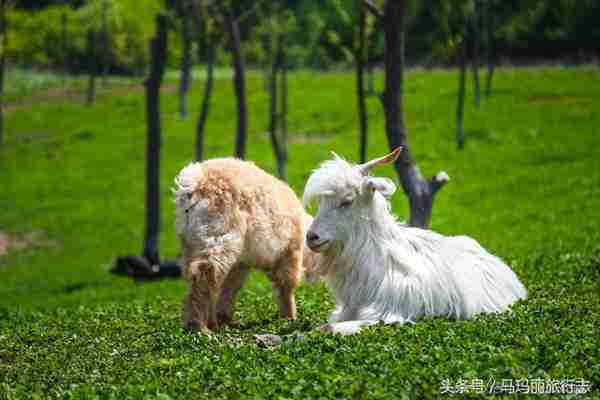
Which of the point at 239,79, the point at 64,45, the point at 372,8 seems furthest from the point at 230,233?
the point at 64,45

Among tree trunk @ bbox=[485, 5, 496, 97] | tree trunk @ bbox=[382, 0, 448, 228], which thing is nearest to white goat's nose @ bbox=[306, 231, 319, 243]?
tree trunk @ bbox=[382, 0, 448, 228]

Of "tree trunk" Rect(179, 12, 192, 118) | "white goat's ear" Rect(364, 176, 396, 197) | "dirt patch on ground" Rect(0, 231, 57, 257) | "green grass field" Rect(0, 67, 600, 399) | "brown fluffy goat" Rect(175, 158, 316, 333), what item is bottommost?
"dirt patch on ground" Rect(0, 231, 57, 257)

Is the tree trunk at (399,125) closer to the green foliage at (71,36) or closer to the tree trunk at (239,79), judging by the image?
the tree trunk at (239,79)

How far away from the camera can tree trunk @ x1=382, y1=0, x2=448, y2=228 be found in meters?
14.7

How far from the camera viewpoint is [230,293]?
1173 centimetres

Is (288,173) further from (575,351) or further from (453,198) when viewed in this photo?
(575,351)

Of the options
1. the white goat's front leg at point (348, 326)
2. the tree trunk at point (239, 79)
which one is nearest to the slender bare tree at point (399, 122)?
the white goat's front leg at point (348, 326)

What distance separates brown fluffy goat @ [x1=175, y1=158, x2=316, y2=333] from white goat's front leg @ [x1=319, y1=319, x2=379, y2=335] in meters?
1.40

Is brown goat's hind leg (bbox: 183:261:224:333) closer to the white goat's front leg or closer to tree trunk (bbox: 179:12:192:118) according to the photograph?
the white goat's front leg

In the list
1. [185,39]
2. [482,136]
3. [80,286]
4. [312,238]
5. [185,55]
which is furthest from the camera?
[185,55]

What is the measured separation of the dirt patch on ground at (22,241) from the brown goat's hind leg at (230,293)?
21491 millimetres

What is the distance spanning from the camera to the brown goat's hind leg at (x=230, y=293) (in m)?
11.6

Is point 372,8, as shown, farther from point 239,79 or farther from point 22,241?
point 22,241

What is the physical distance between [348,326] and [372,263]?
34.8 inches
